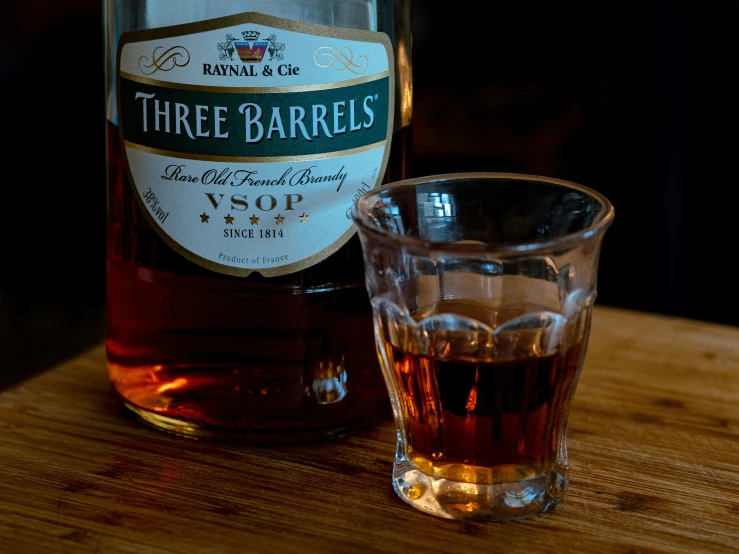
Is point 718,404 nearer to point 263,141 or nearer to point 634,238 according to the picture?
point 263,141

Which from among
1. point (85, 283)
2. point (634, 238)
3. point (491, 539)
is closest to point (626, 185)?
point (634, 238)

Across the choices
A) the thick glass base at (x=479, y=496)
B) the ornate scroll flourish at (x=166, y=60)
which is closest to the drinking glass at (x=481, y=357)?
the thick glass base at (x=479, y=496)

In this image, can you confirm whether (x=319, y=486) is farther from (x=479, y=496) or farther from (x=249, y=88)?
(x=249, y=88)

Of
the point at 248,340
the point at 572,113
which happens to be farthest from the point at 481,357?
the point at 572,113

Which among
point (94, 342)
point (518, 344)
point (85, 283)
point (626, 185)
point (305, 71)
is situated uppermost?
point (305, 71)

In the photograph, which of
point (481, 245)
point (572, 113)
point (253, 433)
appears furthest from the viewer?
point (572, 113)

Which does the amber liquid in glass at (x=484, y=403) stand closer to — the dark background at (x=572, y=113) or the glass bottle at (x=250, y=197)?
the glass bottle at (x=250, y=197)

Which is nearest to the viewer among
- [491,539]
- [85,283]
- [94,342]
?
[491,539]
